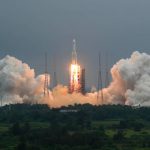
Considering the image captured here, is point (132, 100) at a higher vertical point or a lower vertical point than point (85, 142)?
higher

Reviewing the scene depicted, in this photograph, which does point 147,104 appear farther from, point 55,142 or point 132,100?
point 55,142

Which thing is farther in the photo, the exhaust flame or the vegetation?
the exhaust flame

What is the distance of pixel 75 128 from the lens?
130 meters

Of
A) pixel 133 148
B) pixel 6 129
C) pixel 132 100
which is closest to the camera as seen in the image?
pixel 133 148

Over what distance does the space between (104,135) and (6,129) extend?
710 inches

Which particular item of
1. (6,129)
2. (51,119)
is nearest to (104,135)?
(6,129)

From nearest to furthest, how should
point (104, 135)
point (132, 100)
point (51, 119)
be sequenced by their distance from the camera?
point (104, 135), point (51, 119), point (132, 100)

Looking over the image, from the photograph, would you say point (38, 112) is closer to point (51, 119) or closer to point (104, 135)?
point (51, 119)

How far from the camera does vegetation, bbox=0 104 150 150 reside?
11056 centimetres

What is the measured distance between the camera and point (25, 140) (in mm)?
113125

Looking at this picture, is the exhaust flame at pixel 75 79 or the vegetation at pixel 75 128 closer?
the vegetation at pixel 75 128

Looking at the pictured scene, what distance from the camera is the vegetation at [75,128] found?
111 m

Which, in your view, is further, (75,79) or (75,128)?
(75,79)

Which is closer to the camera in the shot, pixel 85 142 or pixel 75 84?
pixel 85 142
